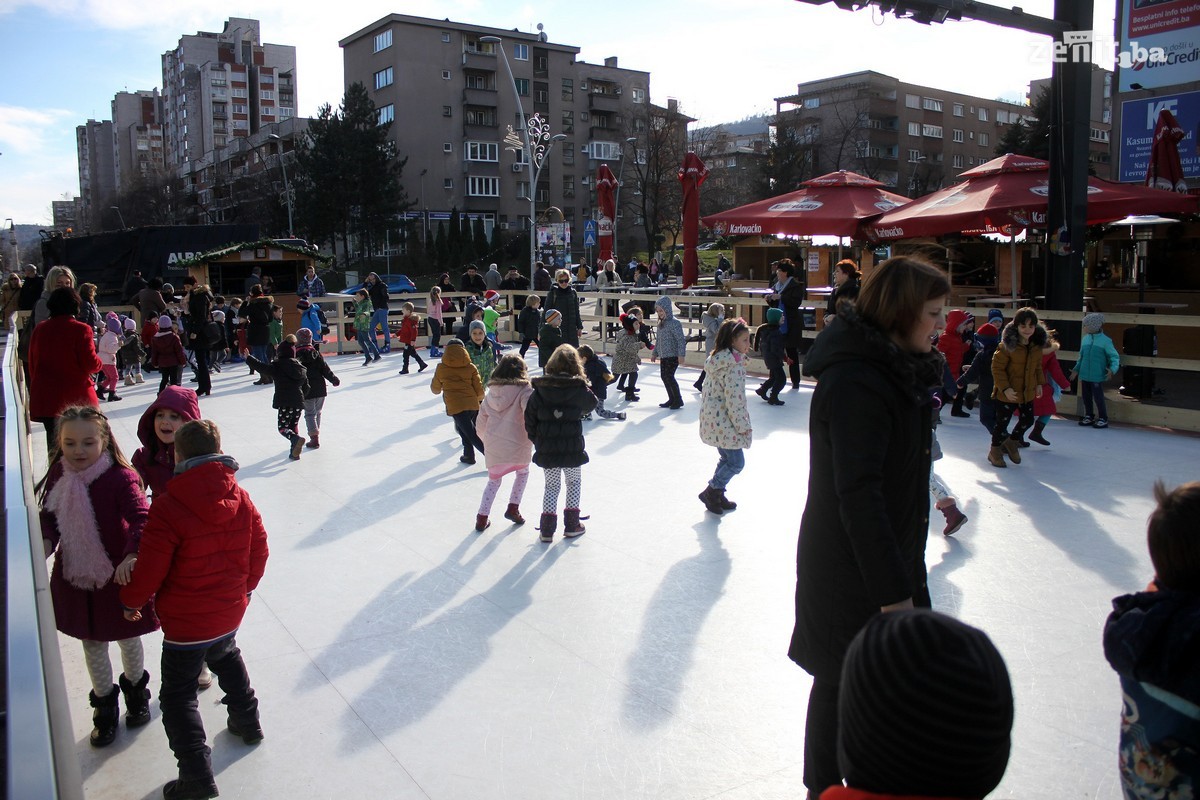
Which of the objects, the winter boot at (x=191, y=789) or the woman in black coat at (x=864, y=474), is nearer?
the woman in black coat at (x=864, y=474)

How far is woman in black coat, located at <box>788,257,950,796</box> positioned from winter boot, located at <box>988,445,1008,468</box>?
240 inches

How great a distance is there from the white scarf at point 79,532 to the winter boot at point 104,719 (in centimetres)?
53

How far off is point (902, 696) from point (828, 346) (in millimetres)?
1248

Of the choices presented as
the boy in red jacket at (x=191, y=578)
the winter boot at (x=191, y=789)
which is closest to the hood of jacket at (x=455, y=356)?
the boy in red jacket at (x=191, y=578)

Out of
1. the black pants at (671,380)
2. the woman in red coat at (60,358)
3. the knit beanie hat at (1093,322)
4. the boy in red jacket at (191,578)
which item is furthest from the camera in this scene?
the black pants at (671,380)

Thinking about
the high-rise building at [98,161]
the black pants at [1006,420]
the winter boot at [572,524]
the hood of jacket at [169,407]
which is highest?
the high-rise building at [98,161]

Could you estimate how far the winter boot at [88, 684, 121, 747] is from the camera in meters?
3.69

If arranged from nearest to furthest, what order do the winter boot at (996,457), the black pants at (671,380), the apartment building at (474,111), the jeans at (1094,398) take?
the winter boot at (996,457), the jeans at (1094,398), the black pants at (671,380), the apartment building at (474,111)

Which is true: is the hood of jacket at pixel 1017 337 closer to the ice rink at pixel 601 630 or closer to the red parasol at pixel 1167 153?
the ice rink at pixel 601 630

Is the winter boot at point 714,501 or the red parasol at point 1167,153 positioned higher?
the red parasol at point 1167,153

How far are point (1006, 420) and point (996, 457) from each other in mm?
343

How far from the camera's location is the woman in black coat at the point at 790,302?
1209 centimetres

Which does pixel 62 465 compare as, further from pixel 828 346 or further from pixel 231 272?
pixel 231 272

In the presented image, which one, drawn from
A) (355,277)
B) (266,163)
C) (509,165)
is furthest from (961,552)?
(266,163)
